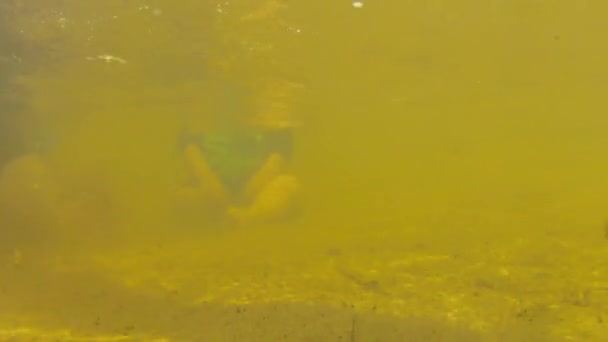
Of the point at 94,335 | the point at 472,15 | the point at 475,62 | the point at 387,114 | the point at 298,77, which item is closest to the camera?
the point at 94,335

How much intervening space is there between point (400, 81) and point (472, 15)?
5504 mm

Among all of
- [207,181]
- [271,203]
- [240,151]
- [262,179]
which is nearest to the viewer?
[271,203]

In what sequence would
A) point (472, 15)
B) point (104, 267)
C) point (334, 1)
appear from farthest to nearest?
point (472, 15)
point (334, 1)
point (104, 267)

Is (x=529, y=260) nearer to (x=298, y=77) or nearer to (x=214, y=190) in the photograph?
(x=214, y=190)

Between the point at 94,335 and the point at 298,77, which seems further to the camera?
the point at 298,77

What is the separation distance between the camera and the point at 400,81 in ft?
50.1

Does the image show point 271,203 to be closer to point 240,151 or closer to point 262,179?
point 262,179

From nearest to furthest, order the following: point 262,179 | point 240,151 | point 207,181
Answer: point 262,179
point 207,181
point 240,151

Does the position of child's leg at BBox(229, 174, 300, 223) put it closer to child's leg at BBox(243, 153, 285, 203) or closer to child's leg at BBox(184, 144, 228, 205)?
child's leg at BBox(243, 153, 285, 203)

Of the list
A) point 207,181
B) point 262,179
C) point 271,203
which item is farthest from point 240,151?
point 271,203

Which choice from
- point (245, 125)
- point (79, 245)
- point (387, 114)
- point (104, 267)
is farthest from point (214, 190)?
point (387, 114)

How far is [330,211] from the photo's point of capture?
12.6m

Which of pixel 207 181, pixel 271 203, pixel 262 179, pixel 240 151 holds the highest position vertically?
pixel 271 203

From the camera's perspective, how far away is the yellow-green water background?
5328 millimetres
